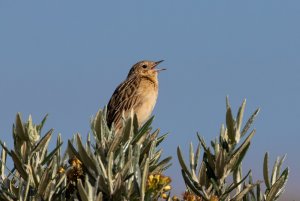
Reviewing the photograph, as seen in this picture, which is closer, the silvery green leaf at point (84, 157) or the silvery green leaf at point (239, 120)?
the silvery green leaf at point (84, 157)

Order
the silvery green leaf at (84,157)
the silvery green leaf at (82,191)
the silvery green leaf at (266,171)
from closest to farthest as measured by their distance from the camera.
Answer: the silvery green leaf at (82,191) < the silvery green leaf at (84,157) < the silvery green leaf at (266,171)

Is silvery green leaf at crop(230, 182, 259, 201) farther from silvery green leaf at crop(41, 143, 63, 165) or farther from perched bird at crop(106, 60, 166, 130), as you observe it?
perched bird at crop(106, 60, 166, 130)

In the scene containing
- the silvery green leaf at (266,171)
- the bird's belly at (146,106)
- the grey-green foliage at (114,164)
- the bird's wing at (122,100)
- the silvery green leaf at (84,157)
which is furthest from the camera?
the bird's belly at (146,106)

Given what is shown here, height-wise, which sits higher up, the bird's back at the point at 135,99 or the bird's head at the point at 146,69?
the bird's head at the point at 146,69

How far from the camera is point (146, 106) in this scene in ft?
44.2

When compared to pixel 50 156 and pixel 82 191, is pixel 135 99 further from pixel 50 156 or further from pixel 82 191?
pixel 82 191

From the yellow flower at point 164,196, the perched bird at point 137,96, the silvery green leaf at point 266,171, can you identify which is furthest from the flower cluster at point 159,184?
the perched bird at point 137,96

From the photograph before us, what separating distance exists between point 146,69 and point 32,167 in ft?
40.5

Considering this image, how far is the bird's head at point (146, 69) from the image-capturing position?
15.1m

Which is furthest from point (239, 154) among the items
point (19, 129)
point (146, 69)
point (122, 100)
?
point (146, 69)

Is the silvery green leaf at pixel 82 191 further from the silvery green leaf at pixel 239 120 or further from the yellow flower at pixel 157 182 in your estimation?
the silvery green leaf at pixel 239 120

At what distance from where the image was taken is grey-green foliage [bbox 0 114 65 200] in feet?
9.65

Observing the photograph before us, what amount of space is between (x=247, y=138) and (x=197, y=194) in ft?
1.16

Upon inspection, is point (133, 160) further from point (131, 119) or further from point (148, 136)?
point (148, 136)
